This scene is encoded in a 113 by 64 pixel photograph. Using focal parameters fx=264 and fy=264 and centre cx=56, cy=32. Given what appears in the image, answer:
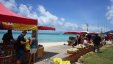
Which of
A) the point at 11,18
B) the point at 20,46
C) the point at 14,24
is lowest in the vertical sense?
the point at 20,46

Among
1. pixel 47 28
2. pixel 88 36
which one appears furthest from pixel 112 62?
pixel 88 36

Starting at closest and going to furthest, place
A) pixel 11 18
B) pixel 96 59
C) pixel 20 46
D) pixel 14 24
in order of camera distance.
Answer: pixel 11 18 < pixel 20 46 < pixel 14 24 < pixel 96 59

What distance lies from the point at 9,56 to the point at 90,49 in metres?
13.4

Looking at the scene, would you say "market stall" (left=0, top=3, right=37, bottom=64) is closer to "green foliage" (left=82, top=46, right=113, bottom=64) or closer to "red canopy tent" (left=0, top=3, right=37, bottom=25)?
"red canopy tent" (left=0, top=3, right=37, bottom=25)

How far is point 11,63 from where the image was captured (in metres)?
11.9

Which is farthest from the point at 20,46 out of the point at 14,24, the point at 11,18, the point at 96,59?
the point at 96,59

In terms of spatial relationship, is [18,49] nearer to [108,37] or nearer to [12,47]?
[12,47]

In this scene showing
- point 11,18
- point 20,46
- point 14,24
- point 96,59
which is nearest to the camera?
point 11,18

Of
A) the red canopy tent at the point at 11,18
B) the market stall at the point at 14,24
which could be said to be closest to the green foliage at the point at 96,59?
the market stall at the point at 14,24

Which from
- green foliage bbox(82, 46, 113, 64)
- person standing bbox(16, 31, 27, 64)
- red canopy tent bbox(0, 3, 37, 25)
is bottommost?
green foliage bbox(82, 46, 113, 64)

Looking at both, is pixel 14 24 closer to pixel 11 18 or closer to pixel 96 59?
pixel 11 18

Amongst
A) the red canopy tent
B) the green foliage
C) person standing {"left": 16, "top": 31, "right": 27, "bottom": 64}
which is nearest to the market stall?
the red canopy tent

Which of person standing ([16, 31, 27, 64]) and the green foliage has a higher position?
person standing ([16, 31, 27, 64])

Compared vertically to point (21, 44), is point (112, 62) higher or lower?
lower
